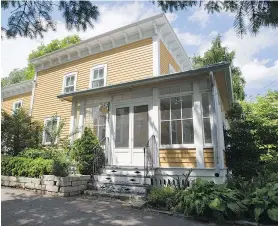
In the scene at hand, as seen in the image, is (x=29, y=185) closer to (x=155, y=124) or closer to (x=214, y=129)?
(x=155, y=124)

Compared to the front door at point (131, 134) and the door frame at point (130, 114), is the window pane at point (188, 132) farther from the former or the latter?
the front door at point (131, 134)

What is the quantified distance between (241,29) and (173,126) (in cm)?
503

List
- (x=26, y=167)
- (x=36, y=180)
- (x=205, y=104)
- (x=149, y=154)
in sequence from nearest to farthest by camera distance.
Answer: (x=205, y=104), (x=36, y=180), (x=149, y=154), (x=26, y=167)

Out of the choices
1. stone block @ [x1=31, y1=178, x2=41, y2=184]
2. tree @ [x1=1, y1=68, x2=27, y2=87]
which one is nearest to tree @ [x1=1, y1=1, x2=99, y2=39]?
stone block @ [x1=31, y1=178, x2=41, y2=184]

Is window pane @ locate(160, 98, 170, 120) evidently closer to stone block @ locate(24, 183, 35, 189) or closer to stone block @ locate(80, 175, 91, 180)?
stone block @ locate(80, 175, 91, 180)

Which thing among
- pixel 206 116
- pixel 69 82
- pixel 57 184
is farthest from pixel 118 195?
pixel 69 82

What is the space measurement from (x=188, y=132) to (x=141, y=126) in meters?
1.79

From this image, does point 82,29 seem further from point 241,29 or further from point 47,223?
point 47,223

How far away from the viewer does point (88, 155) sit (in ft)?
25.6

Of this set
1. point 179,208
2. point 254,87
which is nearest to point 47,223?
point 179,208

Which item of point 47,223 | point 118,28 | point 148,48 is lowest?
point 47,223

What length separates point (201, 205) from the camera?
15.5ft

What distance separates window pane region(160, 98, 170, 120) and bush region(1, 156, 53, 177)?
4.09m

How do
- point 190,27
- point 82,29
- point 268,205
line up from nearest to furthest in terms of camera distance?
point 190,27 < point 82,29 < point 268,205
